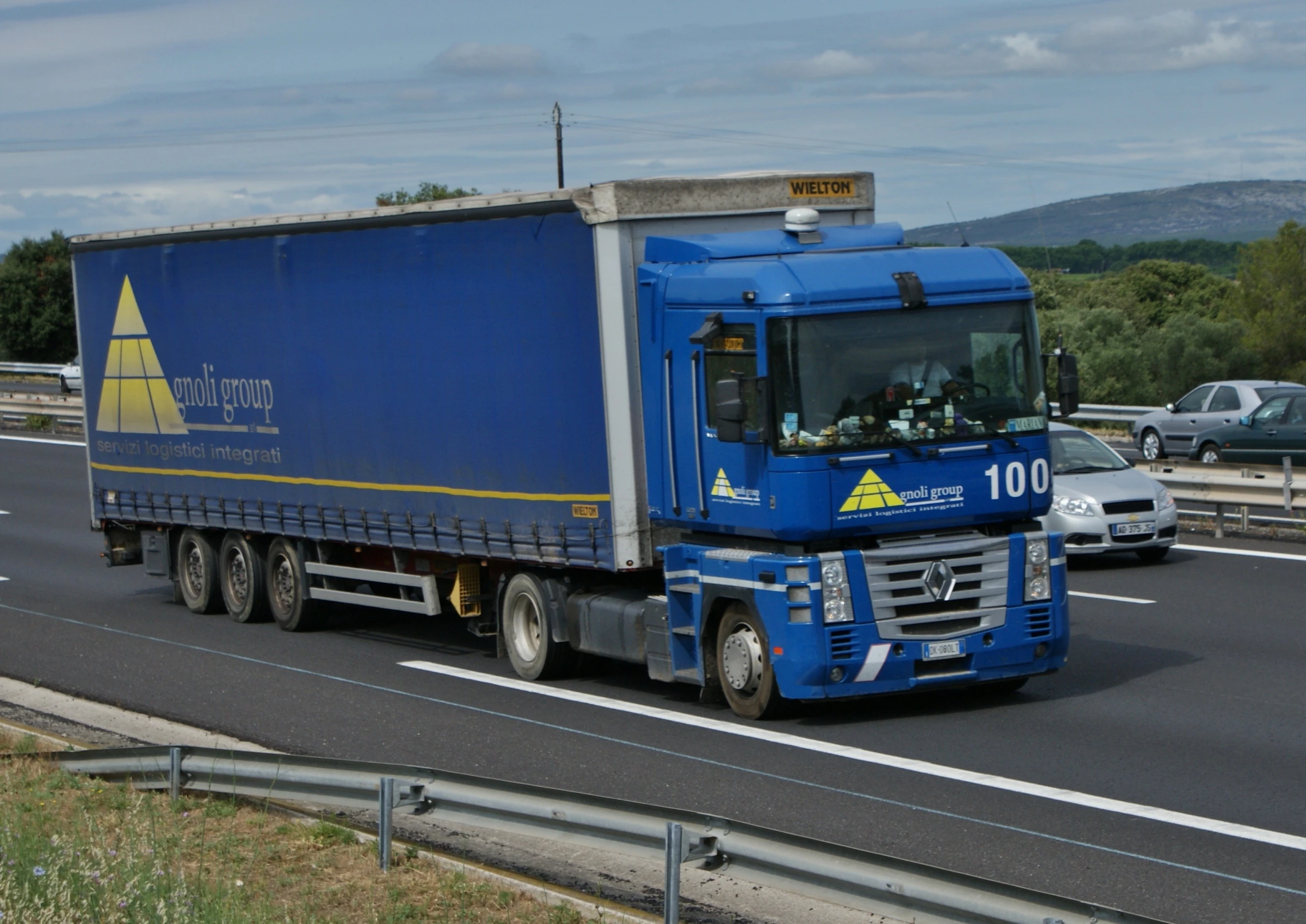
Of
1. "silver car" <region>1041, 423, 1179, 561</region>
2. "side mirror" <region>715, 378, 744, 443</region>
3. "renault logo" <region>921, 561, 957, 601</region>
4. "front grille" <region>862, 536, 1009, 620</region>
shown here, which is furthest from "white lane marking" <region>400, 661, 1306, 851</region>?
"silver car" <region>1041, 423, 1179, 561</region>

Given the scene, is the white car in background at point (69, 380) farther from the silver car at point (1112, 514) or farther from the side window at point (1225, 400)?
the silver car at point (1112, 514)

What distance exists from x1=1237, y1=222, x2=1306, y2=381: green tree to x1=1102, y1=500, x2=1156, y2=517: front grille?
62.9 m

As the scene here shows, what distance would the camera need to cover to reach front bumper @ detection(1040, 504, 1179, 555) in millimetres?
18547

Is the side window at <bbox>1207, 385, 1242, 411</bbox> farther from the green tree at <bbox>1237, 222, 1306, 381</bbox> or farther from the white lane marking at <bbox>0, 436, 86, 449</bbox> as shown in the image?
the green tree at <bbox>1237, 222, 1306, 381</bbox>

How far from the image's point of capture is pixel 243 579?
17266 millimetres

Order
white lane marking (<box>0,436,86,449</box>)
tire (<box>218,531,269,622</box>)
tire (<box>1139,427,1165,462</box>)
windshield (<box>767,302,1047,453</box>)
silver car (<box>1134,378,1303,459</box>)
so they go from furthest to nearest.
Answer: white lane marking (<box>0,436,86,449</box>) < tire (<box>1139,427,1165,462</box>) < silver car (<box>1134,378,1303,459</box>) < tire (<box>218,531,269,622</box>) < windshield (<box>767,302,1047,453</box>)

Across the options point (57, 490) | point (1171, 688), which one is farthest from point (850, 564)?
point (57, 490)

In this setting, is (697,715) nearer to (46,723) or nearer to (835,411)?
(835,411)

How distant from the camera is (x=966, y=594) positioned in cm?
1123

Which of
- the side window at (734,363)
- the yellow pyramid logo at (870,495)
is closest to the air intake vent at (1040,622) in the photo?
the yellow pyramid logo at (870,495)

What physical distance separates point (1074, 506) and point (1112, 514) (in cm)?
41

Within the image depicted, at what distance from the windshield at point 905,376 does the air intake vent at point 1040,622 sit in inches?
48.2

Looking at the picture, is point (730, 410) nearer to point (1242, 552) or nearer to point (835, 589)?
point (835, 589)

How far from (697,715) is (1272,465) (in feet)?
60.9
